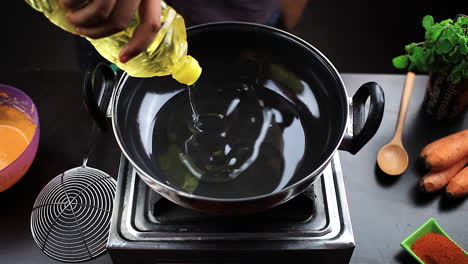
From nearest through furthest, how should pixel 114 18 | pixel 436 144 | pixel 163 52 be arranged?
Result: pixel 114 18 < pixel 163 52 < pixel 436 144

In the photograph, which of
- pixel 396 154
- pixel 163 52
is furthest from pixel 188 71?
pixel 396 154

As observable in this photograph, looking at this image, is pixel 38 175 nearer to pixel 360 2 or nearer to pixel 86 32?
pixel 86 32

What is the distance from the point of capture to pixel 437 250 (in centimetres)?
86

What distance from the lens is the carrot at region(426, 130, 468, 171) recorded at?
95 centimetres

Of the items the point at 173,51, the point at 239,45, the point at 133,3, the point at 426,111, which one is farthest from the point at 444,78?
the point at 133,3

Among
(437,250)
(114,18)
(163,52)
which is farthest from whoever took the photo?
(437,250)

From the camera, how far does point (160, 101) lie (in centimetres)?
89

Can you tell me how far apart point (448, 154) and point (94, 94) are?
2.43 ft

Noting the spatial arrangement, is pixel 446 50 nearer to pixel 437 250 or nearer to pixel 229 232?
pixel 437 250

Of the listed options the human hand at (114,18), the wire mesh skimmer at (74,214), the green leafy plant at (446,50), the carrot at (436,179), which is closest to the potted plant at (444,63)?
the green leafy plant at (446,50)

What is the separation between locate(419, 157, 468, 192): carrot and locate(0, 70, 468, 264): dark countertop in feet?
0.08

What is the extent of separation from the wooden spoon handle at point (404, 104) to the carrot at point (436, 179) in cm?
11

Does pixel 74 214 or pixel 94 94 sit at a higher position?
pixel 94 94

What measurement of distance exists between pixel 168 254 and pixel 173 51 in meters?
0.35
